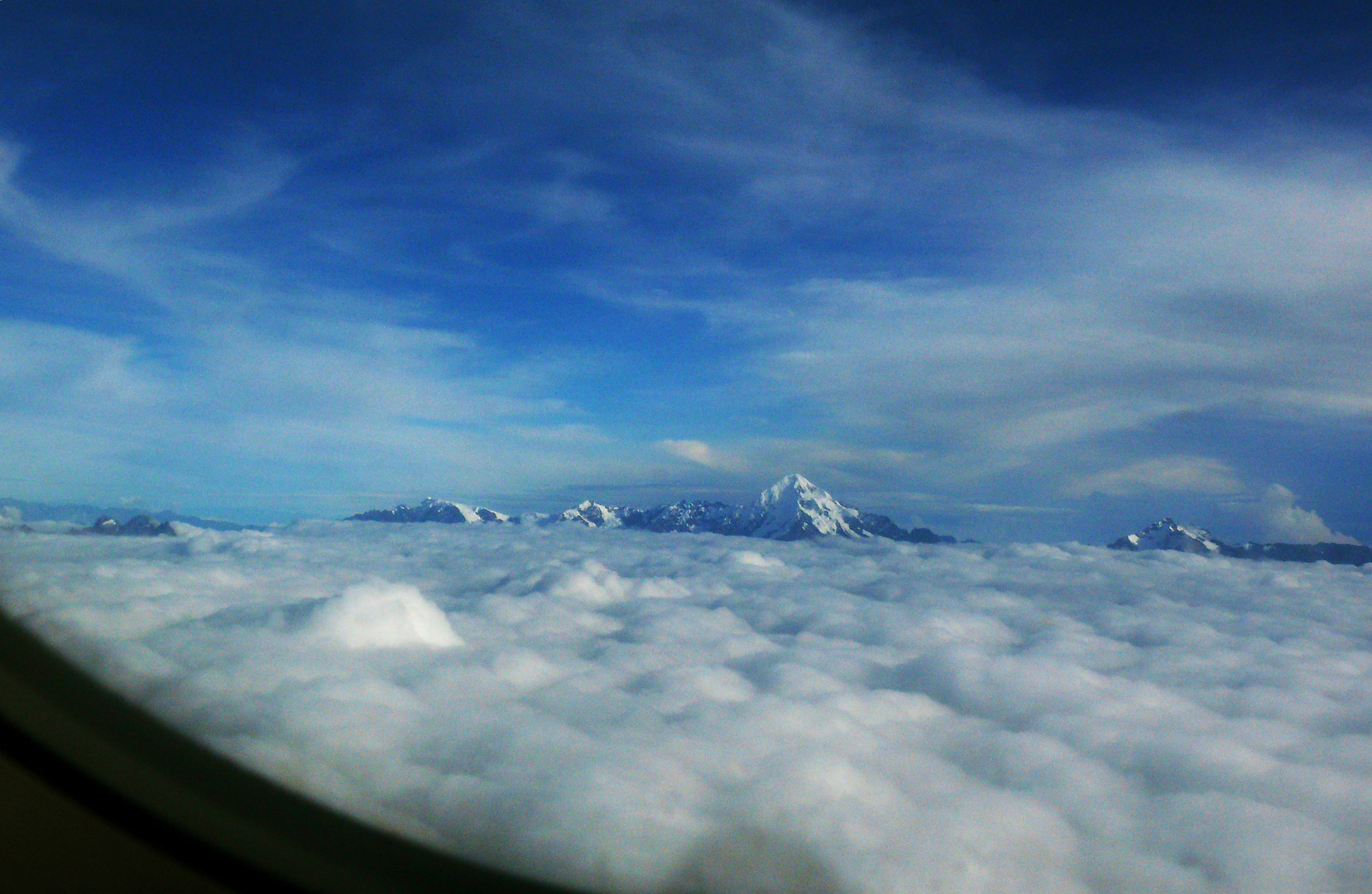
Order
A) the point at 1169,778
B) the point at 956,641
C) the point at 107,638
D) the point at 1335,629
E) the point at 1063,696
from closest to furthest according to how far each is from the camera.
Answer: the point at 107,638 → the point at 1169,778 → the point at 1063,696 → the point at 956,641 → the point at 1335,629

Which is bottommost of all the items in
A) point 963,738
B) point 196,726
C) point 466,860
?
point 963,738

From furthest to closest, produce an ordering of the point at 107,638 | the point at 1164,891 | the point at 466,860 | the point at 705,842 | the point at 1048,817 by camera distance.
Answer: the point at 1048,817 → the point at 1164,891 → the point at 705,842 → the point at 107,638 → the point at 466,860

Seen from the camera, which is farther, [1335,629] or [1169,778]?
[1335,629]

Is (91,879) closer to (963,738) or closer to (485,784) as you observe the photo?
(485,784)

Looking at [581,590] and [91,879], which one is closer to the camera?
[91,879]

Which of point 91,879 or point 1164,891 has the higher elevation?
point 91,879

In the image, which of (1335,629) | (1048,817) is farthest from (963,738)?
(1335,629)

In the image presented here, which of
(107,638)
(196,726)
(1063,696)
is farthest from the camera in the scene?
(1063,696)

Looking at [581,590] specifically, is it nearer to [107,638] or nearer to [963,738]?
[963,738]

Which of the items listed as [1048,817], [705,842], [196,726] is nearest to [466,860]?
[196,726]
